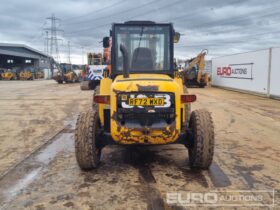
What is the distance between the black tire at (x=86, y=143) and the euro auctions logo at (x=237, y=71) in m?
17.5

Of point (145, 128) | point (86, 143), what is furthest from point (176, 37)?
point (86, 143)

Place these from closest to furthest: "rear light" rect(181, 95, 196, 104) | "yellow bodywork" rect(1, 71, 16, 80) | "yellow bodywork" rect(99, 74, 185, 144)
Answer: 1. "yellow bodywork" rect(99, 74, 185, 144)
2. "rear light" rect(181, 95, 196, 104)
3. "yellow bodywork" rect(1, 71, 16, 80)

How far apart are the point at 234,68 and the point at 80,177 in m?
20.9

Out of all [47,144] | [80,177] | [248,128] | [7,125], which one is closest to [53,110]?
[7,125]

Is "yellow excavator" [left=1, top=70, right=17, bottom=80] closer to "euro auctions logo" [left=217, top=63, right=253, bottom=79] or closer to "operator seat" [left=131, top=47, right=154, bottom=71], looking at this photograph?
"euro auctions logo" [left=217, top=63, right=253, bottom=79]

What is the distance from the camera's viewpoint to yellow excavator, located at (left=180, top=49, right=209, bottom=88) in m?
26.3

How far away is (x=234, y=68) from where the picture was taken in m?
24.5

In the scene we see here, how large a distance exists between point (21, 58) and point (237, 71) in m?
59.6

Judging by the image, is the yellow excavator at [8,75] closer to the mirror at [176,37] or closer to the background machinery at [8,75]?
the background machinery at [8,75]

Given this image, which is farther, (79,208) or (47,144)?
(47,144)

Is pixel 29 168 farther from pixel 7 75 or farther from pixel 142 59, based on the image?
pixel 7 75

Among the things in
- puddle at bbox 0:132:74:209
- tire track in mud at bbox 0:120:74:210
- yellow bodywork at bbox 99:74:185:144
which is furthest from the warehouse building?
yellow bodywork at bbox 99:74:185:144

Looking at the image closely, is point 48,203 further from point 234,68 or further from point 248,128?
point 234,68

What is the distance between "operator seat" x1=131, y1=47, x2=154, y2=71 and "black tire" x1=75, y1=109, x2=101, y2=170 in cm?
163
